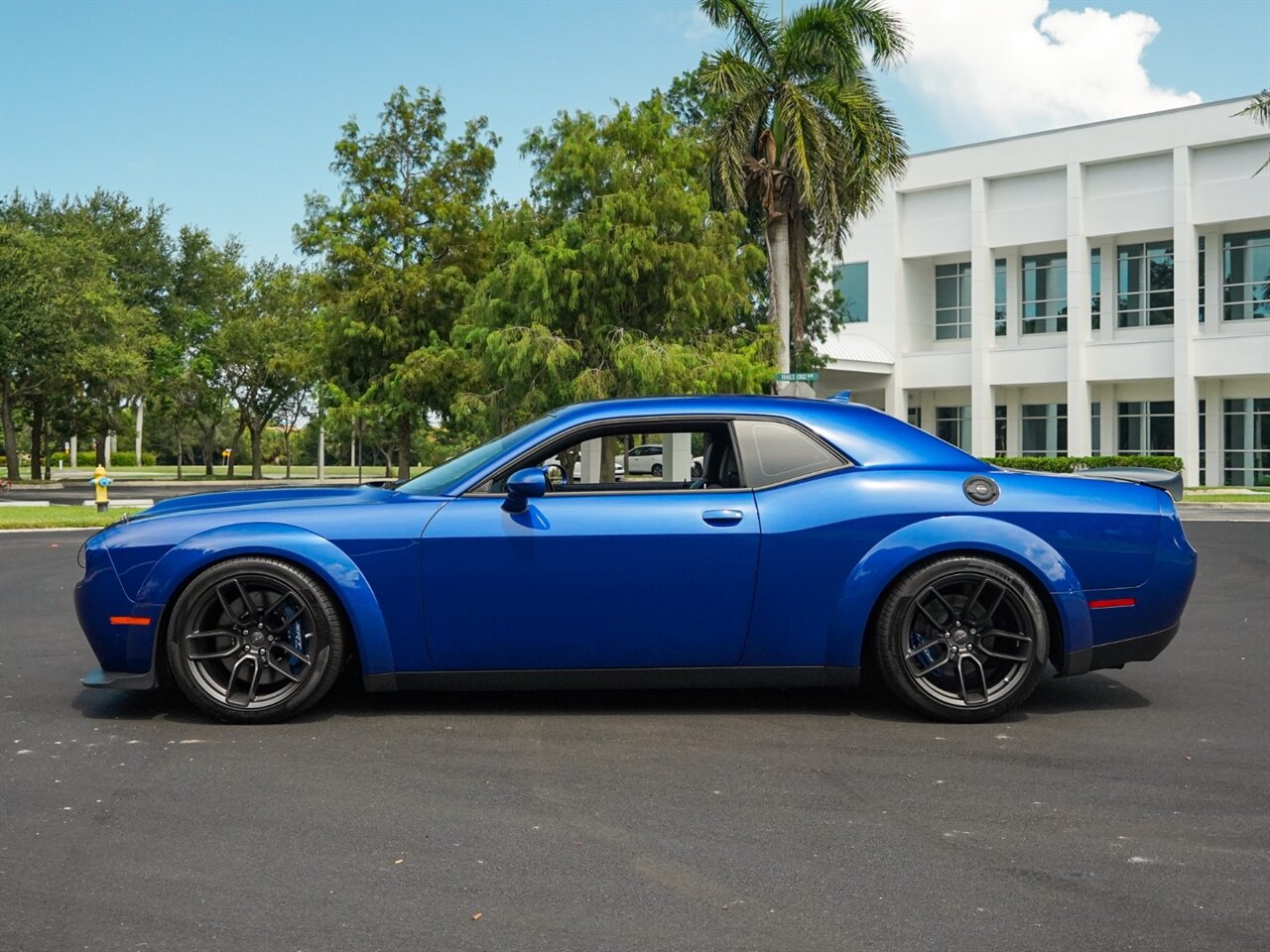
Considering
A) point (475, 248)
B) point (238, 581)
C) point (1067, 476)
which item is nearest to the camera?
point (238, 581)

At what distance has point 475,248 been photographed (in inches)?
1278

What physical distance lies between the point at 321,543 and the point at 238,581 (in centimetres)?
40

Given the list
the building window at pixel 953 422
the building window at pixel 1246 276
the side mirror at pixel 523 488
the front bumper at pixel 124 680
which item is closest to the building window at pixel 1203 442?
the building window at pixel 1246 276

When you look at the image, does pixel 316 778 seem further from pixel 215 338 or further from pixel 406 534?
pixel 215 338

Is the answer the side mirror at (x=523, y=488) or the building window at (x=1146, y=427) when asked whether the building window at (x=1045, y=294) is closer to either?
the building window at (x=1146, y=427)

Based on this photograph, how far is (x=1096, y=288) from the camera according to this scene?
45.3m

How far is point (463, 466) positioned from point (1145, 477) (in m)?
3.36

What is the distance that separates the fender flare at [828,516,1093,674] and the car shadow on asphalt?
491 millimetres

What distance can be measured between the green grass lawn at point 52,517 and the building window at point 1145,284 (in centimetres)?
3337

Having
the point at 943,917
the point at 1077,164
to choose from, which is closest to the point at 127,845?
the point at 943,917

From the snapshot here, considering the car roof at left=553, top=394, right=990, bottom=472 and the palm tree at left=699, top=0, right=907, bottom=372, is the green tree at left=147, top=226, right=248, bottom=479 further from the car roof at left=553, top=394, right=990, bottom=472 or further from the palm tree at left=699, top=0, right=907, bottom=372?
the car roof at left=553, top=394, right=990, bottom=472

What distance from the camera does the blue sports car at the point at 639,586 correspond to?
5844mm

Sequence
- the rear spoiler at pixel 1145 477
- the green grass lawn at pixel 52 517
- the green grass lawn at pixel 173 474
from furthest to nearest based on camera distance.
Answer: the green grass lawn at pixel 173 474 → the green grass lawn at pixel 52 517 → the rear spoiler at pixel 1145 477

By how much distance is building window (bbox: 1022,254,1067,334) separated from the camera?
151 ft
